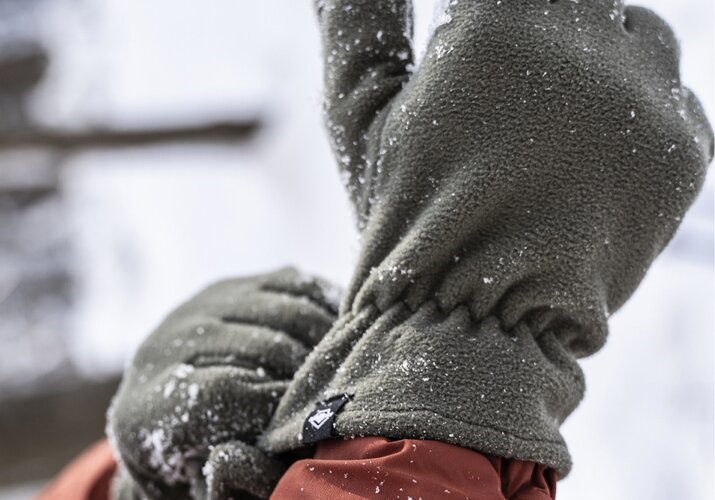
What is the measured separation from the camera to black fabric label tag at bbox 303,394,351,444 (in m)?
0.39

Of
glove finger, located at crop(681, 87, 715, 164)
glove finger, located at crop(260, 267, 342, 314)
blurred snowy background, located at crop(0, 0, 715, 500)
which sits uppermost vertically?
glove finger, located at crop(681, 87, 715, 164)

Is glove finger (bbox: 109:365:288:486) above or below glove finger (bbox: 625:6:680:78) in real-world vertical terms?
below

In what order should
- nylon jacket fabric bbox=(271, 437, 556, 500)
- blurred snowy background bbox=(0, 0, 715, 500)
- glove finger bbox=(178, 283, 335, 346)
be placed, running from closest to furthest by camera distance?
→ 1. nylon jacket fabric bbox=(271, 437, 556, 500)
2. glove finger bbox=(178, 283, 335, 346)
3. blurred snowy background bbox=(0, 0, 715, 500)

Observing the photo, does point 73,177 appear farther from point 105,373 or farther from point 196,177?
point 105,373

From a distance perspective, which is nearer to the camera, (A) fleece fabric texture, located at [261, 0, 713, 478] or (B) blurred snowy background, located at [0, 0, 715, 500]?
(A) fleece fabric texture, located at [261, 0, 713, 478]

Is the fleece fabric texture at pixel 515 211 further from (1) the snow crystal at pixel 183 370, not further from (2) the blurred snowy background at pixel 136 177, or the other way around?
(2) the blurred snowy background at pixel 136 177

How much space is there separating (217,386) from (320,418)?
0.08 metres

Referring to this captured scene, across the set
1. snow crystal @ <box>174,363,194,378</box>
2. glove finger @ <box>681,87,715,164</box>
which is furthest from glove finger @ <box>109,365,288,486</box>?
glove finger @ <box>681,87,715,164</box>

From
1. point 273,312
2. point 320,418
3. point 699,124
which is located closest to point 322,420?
point 320,418

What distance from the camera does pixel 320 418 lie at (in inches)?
15.4

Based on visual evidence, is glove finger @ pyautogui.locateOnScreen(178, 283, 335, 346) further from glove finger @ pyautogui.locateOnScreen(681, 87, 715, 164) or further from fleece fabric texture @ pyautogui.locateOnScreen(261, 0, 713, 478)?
glove finger @ pyautogui.locateOnScreen(681, 87, 715, 164)

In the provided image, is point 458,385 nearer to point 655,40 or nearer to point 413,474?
point 413,474

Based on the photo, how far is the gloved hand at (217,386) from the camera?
0.43 meters

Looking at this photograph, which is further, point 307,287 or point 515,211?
point 307,287
